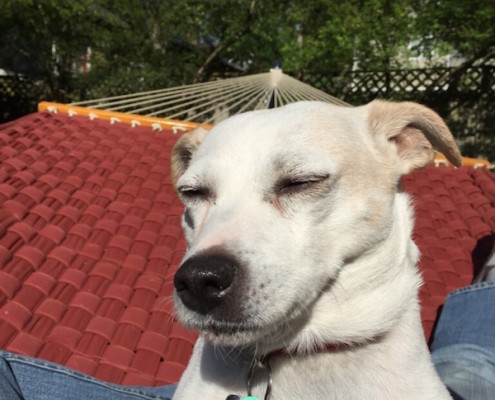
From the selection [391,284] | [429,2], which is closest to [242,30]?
[429,2]

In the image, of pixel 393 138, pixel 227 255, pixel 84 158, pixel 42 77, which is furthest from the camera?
pixel 42 77

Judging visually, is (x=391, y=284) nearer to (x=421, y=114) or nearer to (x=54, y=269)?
(x=421, y=114)

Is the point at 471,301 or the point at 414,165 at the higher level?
the point at 414,165

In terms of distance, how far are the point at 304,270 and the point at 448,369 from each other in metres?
1.01

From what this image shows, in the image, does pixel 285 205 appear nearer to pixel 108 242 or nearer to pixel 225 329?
pixel 225 329

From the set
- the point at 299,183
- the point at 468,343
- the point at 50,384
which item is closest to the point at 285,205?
the point at 299,183

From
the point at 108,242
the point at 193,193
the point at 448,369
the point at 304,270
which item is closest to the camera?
the point at 304,270

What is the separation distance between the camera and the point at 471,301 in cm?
213

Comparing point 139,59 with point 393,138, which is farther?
point 139,59

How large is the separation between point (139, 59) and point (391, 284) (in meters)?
9.39

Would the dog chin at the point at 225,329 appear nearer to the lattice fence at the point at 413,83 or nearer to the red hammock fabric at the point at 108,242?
the red hammock fabric at the point at 108,242

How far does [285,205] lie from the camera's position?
138 centimetres

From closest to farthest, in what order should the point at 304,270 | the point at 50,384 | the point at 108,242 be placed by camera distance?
the point at 304,270, the point at 50,384, the point at 108,242

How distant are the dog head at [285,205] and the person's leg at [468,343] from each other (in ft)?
2.45
